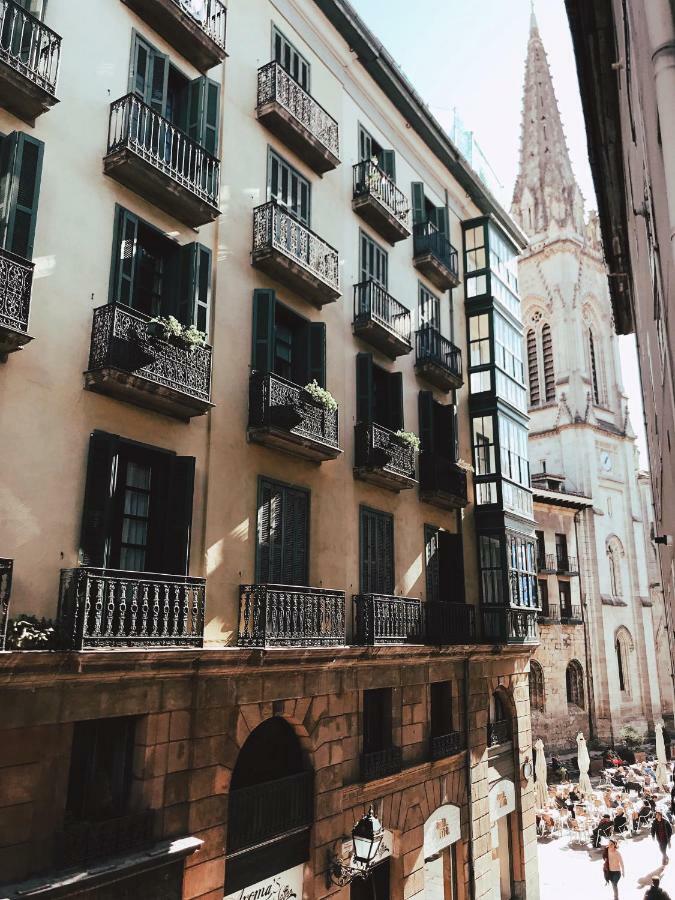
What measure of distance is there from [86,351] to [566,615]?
35.9 metres

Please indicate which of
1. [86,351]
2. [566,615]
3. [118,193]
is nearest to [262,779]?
[86,351]

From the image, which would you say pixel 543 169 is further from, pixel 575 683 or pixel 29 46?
pixel 29 46

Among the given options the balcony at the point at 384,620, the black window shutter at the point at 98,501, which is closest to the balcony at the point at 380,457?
the balcony at the point at 384,620

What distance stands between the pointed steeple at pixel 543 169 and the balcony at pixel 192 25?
4425 centimetres

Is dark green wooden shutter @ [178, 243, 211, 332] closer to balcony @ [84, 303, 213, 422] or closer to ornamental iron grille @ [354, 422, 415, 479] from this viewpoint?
balcony @ [84, 303, 213, 422]

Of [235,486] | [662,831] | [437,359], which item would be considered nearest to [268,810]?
[235,486]

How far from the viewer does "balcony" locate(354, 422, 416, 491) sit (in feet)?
49.2

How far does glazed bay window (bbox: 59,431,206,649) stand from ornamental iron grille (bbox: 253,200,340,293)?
4653mm

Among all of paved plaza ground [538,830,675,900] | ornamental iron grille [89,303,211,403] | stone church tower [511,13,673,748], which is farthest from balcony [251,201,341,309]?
stone church tower [511,13,673,748]

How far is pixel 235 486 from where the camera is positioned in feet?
39.1

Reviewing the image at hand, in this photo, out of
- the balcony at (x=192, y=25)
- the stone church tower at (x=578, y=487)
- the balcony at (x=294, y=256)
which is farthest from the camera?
the stone church tower at (x=578, y=487)

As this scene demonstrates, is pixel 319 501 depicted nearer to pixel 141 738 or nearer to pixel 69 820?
pixel 141 738

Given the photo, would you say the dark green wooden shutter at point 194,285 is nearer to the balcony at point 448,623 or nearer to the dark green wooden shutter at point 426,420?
the dark green wooden shutter at point 426,420

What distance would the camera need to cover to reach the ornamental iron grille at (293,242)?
1309 cm
